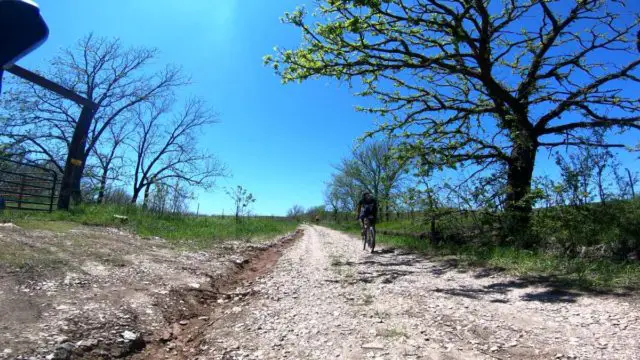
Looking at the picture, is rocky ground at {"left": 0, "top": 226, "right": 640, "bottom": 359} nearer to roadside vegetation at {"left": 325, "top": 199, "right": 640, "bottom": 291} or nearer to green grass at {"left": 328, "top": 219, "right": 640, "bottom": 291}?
green grass at {"left": 328, "top": 219, "right": 640, "bottom": 291}

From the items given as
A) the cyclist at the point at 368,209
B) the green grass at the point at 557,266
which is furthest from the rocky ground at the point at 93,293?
the cyclist at the point at 368,209

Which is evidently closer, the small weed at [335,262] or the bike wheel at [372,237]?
the small weed at [335,262]

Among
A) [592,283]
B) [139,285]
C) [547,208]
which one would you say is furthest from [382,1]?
[139,285]

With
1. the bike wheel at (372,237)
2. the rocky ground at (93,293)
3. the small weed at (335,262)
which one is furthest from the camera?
the bike wheel at (372,237)

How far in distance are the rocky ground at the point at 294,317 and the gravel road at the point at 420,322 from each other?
0.02m

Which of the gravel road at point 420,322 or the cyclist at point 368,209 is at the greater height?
the cyclist at point 368,209

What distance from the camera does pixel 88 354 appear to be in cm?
353

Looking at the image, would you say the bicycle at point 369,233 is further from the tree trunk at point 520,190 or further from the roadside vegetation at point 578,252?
the tree trunk at point 520,190

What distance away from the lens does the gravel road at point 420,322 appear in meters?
3.70

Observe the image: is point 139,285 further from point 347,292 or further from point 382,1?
point 382,1

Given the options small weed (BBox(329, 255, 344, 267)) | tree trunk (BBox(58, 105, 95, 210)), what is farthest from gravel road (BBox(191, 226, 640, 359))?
tree trunk (BBox(58, 105, 95, 210))

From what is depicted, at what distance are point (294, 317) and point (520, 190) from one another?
8.69 m

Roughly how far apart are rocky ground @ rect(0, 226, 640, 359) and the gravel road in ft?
0.05

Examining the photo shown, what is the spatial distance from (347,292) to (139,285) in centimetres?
324
